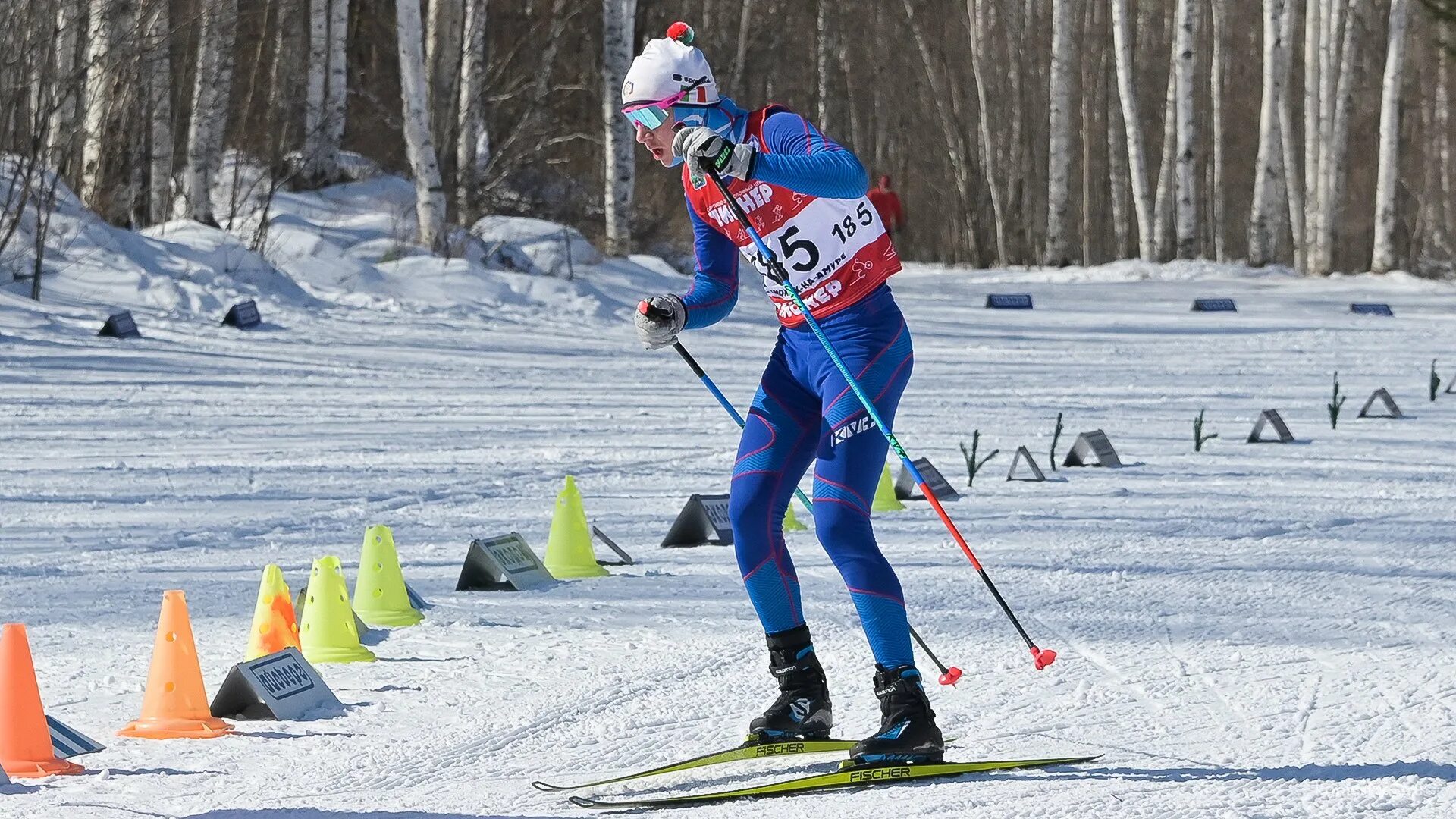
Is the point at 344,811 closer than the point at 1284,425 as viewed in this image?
Yes

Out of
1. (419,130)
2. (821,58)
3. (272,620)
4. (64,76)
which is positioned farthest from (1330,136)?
(272,620)

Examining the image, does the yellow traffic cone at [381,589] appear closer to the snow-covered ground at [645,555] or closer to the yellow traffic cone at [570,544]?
the snow-covered ground at [645,555]

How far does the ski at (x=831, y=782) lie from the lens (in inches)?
163

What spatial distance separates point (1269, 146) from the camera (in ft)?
92.2

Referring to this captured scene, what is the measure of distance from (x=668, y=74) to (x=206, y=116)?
15.8m

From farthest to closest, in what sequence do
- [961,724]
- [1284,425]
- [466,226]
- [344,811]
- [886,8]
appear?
[886,8]
[466,226]
[1284,425]
[961,724]
[344,811]

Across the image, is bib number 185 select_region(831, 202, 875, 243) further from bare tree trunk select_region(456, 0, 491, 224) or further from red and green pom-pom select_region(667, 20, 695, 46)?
bare tree trunk select_region(456, 0, 491, 224)

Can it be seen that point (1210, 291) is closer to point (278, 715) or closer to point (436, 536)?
point (436, 536)

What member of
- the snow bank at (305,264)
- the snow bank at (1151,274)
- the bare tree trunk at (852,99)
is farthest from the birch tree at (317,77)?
the bare tree trunk at (852,99)

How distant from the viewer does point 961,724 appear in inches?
194

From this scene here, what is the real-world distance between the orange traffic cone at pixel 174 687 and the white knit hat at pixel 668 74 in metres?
1.88

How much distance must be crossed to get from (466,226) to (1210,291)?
10377 millimetres

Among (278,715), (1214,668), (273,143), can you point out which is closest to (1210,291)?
(273,143)

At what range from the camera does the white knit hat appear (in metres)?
4.36
